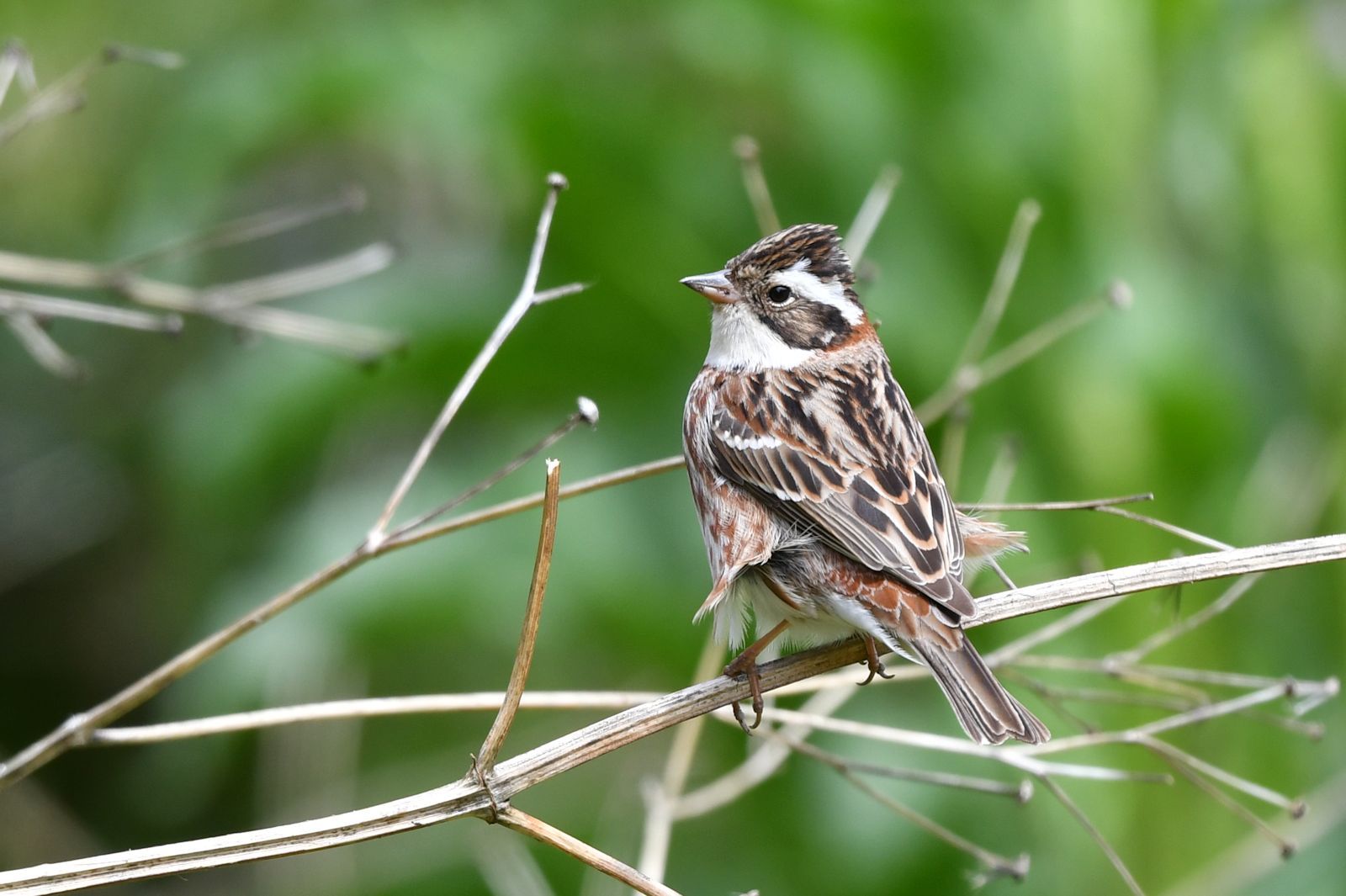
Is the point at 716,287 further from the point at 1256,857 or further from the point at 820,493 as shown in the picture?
the point at 1256,857

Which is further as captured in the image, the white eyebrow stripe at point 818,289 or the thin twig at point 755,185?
the white eyebrow stripe at point 818,289

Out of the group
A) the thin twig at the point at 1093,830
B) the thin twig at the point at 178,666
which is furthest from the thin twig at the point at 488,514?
the thin twig at the point at 1093,830

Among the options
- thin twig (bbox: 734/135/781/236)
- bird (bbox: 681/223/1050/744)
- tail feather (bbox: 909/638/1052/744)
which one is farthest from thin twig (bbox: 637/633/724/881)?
thin twig (bbox: 734/135/781/236)

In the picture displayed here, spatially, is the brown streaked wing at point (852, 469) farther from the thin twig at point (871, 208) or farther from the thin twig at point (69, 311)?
the thin twig at point (69, 311)

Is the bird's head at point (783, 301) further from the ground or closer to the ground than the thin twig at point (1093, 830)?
further from the ground

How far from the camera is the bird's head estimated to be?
10.0 ft

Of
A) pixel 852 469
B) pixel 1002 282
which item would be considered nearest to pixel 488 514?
pixel 852 469

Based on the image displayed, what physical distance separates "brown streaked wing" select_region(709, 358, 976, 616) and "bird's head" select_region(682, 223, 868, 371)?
105 millimetres

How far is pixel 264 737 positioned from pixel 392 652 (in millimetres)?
498

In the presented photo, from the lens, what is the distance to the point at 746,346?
317cm

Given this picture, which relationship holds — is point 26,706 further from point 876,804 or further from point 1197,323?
point 1197,323

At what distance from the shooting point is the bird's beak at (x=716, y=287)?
10.1 feet

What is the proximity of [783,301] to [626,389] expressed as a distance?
1.63 m

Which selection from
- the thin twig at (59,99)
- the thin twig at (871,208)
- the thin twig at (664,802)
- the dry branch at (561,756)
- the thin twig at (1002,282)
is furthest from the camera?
the thin twig at (1002,282)
